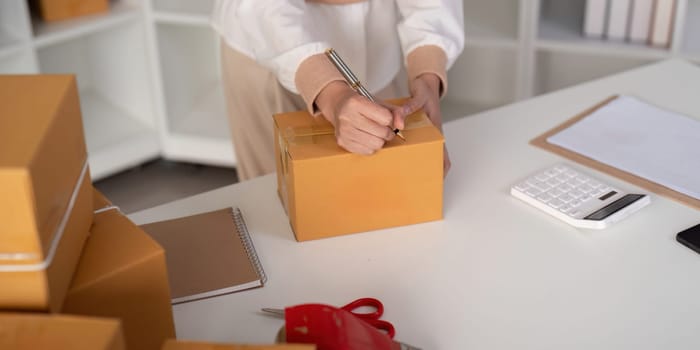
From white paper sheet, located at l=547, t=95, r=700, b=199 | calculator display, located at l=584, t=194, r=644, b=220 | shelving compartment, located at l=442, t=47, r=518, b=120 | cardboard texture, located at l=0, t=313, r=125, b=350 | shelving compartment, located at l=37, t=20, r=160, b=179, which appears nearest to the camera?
cardboard texture, located at l=0, t=313, r=125, b=350

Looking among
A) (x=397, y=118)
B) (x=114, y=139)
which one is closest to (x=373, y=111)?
(x=397, y=118)

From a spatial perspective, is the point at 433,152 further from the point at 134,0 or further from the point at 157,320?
the point at 134,0

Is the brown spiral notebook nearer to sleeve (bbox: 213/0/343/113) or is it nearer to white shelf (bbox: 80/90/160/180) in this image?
sleeve (bbox: 213/0/343/113)

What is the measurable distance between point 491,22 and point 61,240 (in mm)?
2218

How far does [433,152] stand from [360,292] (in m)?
0.25

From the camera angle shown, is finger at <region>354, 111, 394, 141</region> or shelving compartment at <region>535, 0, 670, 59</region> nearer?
finger at <region>354, 111, 394, 141</region>

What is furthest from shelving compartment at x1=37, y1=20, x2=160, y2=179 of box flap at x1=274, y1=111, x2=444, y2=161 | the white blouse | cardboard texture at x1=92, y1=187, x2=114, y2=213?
cardboard texture at x1=92, y1=187, x2=114, y2=213

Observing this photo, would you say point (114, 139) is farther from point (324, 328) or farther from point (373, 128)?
point (324, 328)

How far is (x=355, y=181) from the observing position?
1.20m

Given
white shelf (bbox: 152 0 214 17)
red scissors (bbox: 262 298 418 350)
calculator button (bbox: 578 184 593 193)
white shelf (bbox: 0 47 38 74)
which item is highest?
red scissors (bbox: 262 298 418 350)

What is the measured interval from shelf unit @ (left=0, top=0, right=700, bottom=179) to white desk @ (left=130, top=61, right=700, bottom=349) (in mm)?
1394

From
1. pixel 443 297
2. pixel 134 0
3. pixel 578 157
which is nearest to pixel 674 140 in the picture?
pixel 578 157

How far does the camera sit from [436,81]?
150cm

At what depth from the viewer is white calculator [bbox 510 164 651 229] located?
1.23 m
